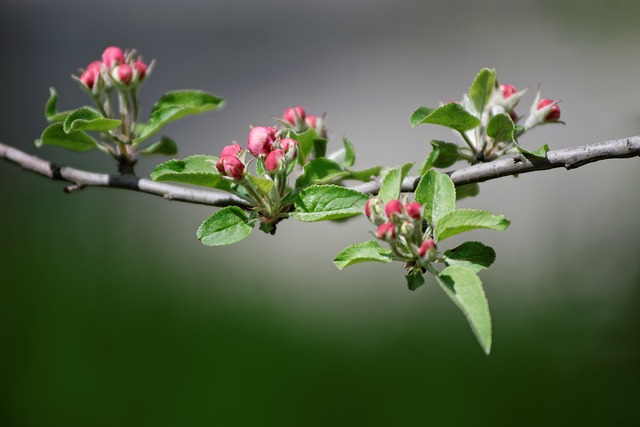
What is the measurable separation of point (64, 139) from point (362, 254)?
1.59ft

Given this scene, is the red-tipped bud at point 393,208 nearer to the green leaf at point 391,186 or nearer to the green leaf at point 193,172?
the green leaf at point 391,186

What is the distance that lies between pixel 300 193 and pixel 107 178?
0.32 metres

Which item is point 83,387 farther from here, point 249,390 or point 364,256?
point 364,256

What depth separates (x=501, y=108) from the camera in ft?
2.80

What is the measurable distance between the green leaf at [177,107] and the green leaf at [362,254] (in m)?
0.36

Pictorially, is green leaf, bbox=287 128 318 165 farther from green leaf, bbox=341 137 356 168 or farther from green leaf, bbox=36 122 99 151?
green leaf, bbox=36 122 99 151

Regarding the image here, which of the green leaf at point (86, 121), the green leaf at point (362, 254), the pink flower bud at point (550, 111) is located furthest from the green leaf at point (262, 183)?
the pink flower bud at point (550, 111)

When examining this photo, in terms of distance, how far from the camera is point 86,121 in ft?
2.79

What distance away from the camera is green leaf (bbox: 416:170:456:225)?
2.36 feet

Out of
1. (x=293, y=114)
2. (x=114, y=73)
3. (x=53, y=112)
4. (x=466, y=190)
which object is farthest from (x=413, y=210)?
(x=53, y=112)

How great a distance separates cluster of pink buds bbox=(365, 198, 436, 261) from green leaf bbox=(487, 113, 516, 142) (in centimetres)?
18

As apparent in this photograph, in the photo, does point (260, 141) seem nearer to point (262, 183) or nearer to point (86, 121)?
point (262, 183)

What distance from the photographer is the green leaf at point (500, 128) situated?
795 mm

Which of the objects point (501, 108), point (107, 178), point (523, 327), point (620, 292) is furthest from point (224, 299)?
point (501, 108)
